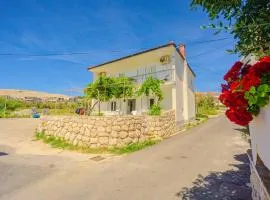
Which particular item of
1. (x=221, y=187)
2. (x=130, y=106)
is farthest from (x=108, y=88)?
(x=221, y=187)

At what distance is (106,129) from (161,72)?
10.2 meters

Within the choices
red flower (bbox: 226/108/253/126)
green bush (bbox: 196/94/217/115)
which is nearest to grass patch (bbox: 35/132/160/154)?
red flower (bbox: 226/108/253/126)

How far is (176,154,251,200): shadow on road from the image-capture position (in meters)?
5.61

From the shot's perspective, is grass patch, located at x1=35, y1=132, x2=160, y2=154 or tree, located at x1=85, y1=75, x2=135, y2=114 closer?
grass patch, located at x1=35, y1=132, x2=160, y2=154

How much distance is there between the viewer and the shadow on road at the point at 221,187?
18.4ft

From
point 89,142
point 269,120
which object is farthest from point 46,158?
point 269,120

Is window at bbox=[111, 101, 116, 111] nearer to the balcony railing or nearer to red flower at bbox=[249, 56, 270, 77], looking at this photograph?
the balcony railing

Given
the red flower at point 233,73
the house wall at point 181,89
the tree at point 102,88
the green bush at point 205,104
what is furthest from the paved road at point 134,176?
the green bush at point 205,104

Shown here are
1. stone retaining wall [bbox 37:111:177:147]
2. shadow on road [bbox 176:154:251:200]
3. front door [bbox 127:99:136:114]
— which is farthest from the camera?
front door [bbox 127:99:136:114]

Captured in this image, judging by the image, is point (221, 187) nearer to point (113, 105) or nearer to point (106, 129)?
point (106, 129)

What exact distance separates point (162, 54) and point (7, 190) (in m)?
17.2

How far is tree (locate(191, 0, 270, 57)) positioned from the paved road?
443 centimetres

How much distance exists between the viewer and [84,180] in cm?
743

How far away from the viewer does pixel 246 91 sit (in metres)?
2.26
